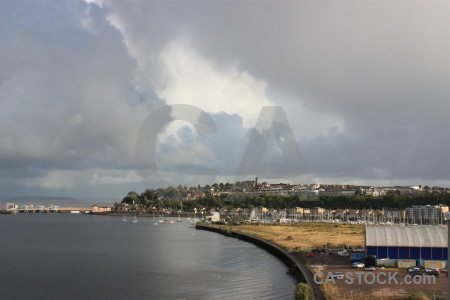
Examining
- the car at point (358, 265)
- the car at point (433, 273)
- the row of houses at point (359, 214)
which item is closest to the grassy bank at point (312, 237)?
the car at point (358, 265)

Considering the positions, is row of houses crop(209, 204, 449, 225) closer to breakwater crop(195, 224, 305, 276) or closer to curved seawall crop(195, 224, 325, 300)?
breakwater crop(195, 224, 305, 276)

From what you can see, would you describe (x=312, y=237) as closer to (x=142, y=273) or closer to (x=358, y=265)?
(x=358, y=265)

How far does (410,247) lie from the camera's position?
131 feet

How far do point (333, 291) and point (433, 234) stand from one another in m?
16.5

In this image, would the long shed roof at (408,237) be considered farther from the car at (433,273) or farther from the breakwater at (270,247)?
the breakwater at (270,247)

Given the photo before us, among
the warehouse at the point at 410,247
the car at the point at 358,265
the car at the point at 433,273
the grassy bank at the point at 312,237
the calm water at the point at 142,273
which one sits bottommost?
the calm water at the point at 142,273

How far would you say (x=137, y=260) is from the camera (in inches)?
2266

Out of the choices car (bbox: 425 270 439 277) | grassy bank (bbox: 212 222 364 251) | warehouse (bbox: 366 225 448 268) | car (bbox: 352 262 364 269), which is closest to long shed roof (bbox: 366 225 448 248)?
warehouse (bbox: 366 225 448 268)

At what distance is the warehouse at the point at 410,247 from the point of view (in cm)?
3934

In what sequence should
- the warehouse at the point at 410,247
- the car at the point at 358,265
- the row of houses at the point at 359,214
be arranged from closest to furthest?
the warehouse at the point at 410,247 → the car at the point at 358,265 → the row of houses at the point at 359,214

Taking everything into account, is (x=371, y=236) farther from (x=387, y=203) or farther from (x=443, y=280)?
(x=387, y=203)

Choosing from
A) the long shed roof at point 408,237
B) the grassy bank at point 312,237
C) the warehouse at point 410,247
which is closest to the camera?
the warehouse at point 410,247

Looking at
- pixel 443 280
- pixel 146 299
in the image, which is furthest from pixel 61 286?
pixel 443 280

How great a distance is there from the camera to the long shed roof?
40.0 meters
